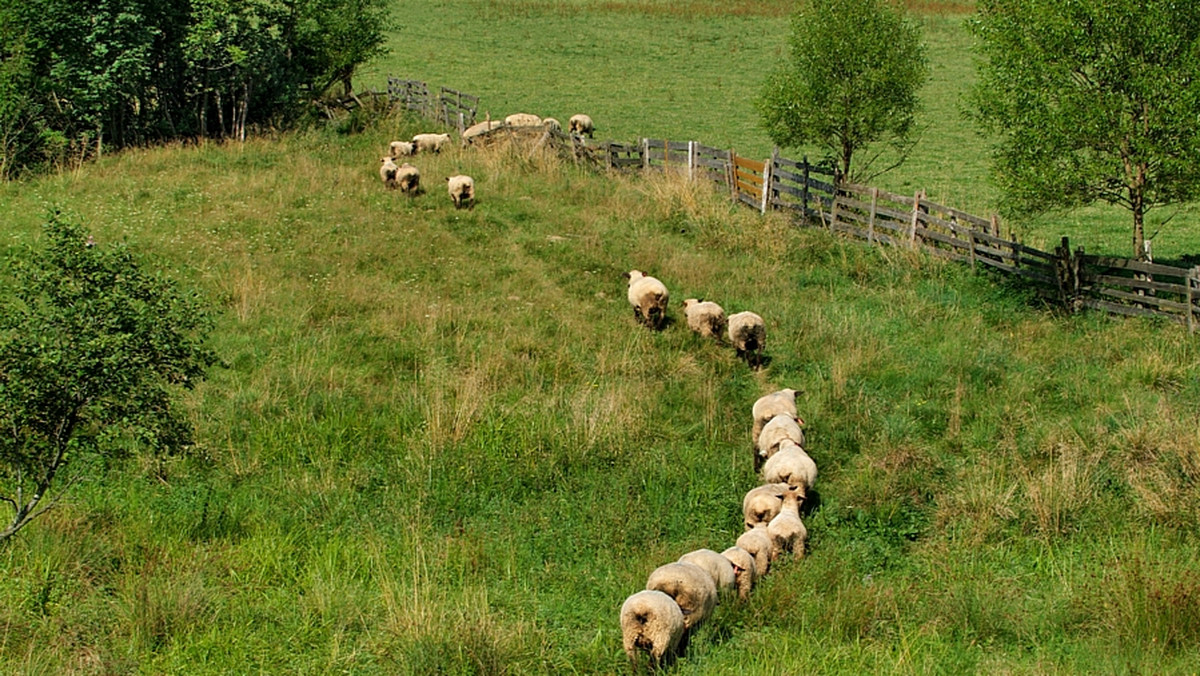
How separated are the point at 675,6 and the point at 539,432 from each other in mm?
47045

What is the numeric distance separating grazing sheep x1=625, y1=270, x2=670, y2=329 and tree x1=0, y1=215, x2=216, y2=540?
745 cm

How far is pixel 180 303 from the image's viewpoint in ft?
24.8

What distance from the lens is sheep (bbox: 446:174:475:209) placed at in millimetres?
19656

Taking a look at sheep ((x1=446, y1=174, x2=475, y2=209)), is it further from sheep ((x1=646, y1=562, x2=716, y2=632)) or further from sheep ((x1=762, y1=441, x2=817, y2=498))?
sheep ((x1=646, y1=562, x2=716, y2=632))

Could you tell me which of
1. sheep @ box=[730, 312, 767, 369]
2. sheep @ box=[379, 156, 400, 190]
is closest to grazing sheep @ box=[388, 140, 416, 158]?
sheep @ box=[379, 156, 400, 190]

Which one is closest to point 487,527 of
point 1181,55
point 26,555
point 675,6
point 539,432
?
point 539,432

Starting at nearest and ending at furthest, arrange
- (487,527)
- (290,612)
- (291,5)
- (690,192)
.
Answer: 1. (290,612)
2. (487,527)
3. (690,192)
4. (291,5)

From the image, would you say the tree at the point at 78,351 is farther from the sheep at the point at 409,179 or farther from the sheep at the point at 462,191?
the sheep at the point at 409,179

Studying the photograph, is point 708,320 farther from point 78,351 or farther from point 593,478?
point 78,351

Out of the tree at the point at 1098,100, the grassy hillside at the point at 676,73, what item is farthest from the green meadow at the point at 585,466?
the grassy hillside at the point at 676,73

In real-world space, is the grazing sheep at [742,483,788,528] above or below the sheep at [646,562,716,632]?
below

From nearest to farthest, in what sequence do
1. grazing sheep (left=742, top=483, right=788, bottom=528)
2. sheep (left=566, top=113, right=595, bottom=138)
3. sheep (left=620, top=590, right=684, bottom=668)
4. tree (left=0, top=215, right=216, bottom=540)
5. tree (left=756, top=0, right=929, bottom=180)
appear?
sheep (left=620, top=590, right=684, bottom=668)
tree (left=0, top=215, right=216, bottom=540)
grazing sheep (left=742, top=483, right=788, bottom=528)
tree (left=756, top=0, right=929, bottom=180)
sheep (left=566, top=113, right=595, bottom=138)

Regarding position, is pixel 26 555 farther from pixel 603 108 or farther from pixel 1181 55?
pixel 603 108

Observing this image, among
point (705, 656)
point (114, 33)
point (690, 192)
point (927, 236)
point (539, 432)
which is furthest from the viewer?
point (114, 33)
